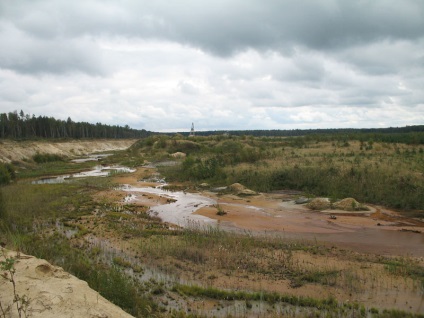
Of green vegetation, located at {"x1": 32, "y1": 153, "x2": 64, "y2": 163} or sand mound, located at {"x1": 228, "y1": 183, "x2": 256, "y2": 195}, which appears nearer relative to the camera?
sand mound, located at {"x1": 228, "y1": 183, "x2": 256, "y2": 195}

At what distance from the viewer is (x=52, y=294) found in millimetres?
7152

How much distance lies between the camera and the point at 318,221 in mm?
18250

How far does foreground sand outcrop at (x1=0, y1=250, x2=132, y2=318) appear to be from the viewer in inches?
259

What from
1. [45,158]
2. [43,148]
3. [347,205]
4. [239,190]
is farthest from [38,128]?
[347,205]

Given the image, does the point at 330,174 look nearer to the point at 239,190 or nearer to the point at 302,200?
the point at 302,200

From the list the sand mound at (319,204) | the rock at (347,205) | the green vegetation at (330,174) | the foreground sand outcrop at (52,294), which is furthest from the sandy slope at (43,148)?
the foreground sand outcrop at (52,294)

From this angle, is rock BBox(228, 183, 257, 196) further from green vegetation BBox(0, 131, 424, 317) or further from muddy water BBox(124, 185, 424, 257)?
green vegetation BBox(0, 131, 424, 317)

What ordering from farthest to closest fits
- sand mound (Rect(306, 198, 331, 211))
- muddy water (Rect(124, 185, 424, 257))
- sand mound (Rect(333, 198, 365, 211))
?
sand mound (Rect(306, 198, 331, 211)) → sand mound (Rect(333, 198, 365, 211)) → muddy water (Rect(124, 185, 424, 257))

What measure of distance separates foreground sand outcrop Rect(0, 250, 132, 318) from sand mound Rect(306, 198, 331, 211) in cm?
1613

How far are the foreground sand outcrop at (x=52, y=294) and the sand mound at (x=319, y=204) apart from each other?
16128 millimetres

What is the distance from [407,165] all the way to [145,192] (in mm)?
20535

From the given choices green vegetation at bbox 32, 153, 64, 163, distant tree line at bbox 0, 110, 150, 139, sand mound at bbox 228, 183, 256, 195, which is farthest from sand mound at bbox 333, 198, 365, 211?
distant tree line at bbox 0, 110, 150, 139

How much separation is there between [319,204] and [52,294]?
56.7 ft

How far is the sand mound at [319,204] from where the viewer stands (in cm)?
2098
